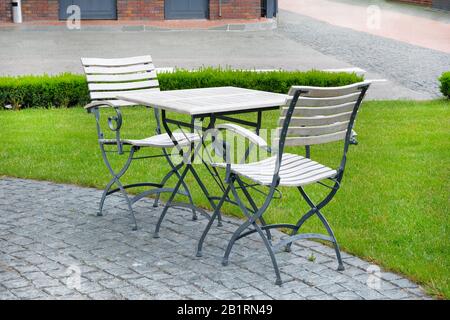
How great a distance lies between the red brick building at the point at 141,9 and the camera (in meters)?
22.2

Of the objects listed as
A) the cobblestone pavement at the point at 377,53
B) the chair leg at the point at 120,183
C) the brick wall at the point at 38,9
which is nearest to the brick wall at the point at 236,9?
the cobblestone pavement at the point at 377,53

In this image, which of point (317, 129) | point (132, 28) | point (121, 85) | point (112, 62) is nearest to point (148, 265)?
point (317, 129)

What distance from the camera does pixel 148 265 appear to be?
5.84m

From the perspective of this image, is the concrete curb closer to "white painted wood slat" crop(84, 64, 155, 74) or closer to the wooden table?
"white painted wood slat" crop(84, 64, 155, 74)

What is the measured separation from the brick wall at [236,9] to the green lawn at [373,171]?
1066 centimetres

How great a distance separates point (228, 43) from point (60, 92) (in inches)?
320

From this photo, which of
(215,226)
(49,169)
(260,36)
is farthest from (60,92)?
(260,36)

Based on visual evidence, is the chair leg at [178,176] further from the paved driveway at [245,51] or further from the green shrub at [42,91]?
the paved driveway at [245,51]

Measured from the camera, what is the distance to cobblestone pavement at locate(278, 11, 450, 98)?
1568 cm

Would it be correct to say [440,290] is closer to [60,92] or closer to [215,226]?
[215,226]

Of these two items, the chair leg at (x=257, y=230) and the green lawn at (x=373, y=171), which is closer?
the chair leg at (x=257, y=230)

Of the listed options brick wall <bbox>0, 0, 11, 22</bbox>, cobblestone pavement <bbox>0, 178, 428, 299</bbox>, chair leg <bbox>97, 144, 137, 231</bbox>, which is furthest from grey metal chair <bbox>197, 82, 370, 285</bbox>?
brick wall <bbox>0, 0, 11, 22</bbox>

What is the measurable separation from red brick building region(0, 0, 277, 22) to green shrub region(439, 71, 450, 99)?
34.2 feet

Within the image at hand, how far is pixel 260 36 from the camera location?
21.2m
